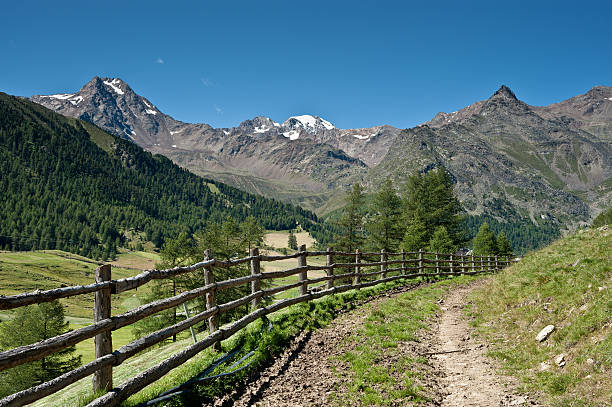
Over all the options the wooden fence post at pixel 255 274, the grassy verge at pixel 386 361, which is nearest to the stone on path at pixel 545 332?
the grassy verge at pixel 386 361

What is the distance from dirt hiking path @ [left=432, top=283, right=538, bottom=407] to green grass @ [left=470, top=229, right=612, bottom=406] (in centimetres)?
40

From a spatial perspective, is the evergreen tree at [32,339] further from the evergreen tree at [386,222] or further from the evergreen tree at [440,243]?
the evergreen tree at [440,243]

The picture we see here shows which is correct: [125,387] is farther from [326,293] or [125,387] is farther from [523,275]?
[523,275]

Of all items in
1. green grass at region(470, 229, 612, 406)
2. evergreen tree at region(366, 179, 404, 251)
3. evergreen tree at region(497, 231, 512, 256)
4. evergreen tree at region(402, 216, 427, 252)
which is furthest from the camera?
evergreen tree at region(497, 231, 512, 256)

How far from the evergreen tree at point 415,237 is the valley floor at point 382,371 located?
28519 millimetres

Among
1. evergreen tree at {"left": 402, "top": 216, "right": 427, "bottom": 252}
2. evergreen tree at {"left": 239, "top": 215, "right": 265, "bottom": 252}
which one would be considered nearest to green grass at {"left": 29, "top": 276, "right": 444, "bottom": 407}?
evergreen tree at {"left": 402, "top": 216, "right": 427, "bottom": 252}

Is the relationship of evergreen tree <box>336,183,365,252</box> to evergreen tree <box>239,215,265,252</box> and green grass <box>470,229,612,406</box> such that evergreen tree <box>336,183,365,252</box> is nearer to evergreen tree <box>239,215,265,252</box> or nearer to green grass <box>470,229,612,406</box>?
evergreen tree <box>239,215,265,252</box>

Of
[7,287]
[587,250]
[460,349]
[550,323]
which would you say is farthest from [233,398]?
[7,287]

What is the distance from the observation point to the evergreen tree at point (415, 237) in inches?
1614

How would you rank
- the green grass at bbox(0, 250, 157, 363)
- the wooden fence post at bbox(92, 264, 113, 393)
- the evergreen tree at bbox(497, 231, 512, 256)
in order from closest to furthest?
the wooden fence post at bbox(92, 264, 113, 393) < the evergreen tree at bbox(497, 231, 512, 256) < the green grass at bbox(0, 250, 157, 363)

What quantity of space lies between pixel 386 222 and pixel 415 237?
3.75 meters

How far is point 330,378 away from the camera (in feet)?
26.8

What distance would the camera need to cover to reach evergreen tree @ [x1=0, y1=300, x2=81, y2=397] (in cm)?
3064

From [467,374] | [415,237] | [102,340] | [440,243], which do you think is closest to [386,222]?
[415,237]
